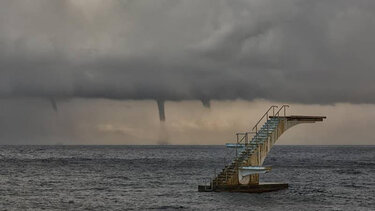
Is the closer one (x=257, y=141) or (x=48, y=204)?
(x=48, y=204)

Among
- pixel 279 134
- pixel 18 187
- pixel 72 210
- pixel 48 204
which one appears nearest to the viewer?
pixel 72 210

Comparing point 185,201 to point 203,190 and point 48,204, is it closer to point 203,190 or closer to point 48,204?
point 203,190

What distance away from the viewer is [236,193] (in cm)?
5288

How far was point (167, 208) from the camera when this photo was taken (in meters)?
45.9

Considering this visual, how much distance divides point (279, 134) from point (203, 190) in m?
8.44

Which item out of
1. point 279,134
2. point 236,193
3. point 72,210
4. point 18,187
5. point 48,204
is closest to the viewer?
point 72,210

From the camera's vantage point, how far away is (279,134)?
56.7 m

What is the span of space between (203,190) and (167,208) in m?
10.6

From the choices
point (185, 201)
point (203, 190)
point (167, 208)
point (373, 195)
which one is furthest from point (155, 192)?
point (373, 195)

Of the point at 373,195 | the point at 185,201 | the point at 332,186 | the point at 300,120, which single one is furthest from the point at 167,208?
the point at 332,186

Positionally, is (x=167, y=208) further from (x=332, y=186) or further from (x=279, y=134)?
(x=332, y=186)

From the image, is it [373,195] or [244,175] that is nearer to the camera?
[244,175]

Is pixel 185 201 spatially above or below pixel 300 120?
below

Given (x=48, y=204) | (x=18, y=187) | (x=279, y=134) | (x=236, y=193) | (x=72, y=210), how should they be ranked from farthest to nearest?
(x=18, y=187), (x=279, y=134), (x=236, y=193), (x=48, y=204), (x=72, y=210)
